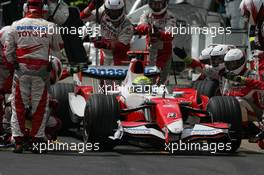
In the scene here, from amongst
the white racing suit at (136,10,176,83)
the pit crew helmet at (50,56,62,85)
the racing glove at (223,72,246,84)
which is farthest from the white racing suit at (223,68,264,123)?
the pit crew helmet at (50,56,62,85)

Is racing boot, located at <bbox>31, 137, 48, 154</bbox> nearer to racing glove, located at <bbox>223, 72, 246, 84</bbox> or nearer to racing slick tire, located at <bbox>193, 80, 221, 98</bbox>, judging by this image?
racing glove, located at <bbox>223, 72, 246, 84</bbox>

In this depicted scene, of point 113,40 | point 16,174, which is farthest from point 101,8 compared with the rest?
point 16,174

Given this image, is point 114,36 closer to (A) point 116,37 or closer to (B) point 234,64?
(A) point 116,37

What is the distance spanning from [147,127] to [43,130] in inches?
58.6

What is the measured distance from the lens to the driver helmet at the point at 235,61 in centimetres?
1757

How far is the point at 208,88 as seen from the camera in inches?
733

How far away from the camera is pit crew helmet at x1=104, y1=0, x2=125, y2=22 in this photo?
18547mm

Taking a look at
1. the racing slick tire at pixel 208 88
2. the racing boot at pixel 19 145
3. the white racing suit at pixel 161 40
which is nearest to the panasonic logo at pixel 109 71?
the racing slick tire at pixel 208 88

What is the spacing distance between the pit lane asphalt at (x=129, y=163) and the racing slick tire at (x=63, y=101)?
2477 mm

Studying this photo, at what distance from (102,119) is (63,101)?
9.27 ft

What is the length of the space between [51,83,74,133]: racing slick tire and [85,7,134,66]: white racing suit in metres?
1.29

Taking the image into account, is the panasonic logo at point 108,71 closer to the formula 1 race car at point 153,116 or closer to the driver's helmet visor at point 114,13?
the formula 1 race car at point 153,116
